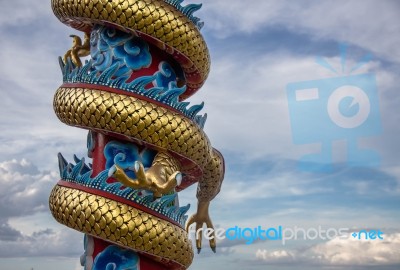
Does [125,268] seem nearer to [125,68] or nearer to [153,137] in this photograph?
[153,137]

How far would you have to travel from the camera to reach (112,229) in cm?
698

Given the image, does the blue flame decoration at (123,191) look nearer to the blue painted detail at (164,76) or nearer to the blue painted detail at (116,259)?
the blue painted detail at (116,259)

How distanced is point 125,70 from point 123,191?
1691 mm

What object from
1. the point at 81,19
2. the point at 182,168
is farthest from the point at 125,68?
the point at 182,168

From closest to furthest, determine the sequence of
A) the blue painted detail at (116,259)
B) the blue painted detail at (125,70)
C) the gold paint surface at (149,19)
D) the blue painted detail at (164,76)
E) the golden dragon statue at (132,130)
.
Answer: the golden dragon statue at (132,130) → the blue painted detail at (116,259) → the blue painted detail at (125,70) → the gold paint surface at (149,19) → the blue painted detail at (164,76)

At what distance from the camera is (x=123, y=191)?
23.6 feet

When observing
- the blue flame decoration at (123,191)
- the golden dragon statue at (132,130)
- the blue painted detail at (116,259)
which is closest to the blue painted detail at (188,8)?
the golden dragon statue at (132,130)

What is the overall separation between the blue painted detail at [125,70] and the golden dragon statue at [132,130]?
1cm

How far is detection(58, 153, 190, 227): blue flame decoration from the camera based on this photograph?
7.19m

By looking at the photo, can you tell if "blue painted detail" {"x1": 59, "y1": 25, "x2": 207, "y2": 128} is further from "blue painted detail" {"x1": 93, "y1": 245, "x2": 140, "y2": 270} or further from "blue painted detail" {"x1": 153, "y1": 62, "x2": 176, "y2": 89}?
"blue painted detail" {"x1": 93, "y1": 245, "x2": 140, "y2": 270}

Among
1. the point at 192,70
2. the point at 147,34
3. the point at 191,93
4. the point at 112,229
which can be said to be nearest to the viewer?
the point at 112,229

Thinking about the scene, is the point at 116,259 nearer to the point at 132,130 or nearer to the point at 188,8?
the point at 132,130

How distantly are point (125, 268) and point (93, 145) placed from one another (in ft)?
5.79

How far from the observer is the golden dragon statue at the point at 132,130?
7.10m
